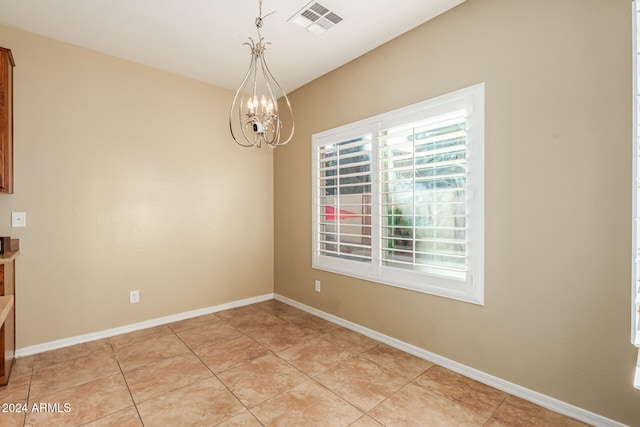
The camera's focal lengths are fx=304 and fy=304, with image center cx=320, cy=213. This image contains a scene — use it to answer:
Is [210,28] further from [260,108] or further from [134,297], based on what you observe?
[134,297]

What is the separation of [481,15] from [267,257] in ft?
11.4

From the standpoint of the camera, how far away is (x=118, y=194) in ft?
10.1

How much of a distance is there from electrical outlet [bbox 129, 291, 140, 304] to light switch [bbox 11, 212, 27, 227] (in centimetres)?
109

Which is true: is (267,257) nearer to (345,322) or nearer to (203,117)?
(345,322)

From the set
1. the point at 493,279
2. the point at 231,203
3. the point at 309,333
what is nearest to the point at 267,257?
the point at 231,203

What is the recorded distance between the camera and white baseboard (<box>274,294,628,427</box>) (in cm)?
176

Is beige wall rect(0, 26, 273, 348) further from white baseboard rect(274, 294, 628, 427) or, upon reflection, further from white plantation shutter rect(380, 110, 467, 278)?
white plantation shutter rect(380, 110, 467, 278)

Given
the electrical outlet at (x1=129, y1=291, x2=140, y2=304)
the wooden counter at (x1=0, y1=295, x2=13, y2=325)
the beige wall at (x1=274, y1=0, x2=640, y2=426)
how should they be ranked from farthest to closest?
1. the electrical outlet at (x1=129, y1=291, x2=140, y2=304)
2. the beige wall at (x1=274, y1=0, x2=640, y2=426)
3. the wooden counter at (x1=0, y1=295, x2=13, y2=325)

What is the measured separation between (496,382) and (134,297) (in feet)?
11.0

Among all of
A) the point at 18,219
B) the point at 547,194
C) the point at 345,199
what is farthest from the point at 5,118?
the point at 547,194

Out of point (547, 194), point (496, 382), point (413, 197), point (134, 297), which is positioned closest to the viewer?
point (547, 194)

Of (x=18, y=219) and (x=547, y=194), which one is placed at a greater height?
(x=547, y=194)

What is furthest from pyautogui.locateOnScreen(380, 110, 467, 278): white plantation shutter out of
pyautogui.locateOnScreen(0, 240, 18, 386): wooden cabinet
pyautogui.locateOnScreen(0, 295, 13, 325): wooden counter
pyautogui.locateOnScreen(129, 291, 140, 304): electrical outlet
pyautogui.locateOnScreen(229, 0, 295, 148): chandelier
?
pyautogui.locateOnScreen(0, 240, 18, 386): wooden cabinet

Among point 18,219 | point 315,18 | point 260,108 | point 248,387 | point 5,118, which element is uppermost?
point 315,18
